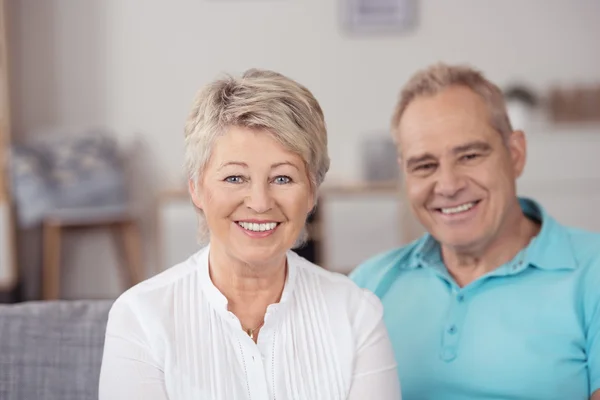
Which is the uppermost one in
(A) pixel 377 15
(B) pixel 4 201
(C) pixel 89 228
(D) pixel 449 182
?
(A) pixel 377 15

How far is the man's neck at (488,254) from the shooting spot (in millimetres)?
1952

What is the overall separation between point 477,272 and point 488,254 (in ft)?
0.17

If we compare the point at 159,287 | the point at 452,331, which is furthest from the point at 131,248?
the point at 159,287

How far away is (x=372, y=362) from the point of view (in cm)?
147

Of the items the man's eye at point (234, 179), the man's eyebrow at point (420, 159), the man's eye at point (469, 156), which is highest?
the man's eye at point (234, 179)

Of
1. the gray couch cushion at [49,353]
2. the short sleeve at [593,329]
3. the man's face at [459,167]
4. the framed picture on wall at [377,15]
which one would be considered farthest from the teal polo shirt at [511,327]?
the framed picture on wall at [377,15]

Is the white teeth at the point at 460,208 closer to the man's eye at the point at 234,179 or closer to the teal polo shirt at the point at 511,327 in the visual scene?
the teal polo shirt at the point at 511,327

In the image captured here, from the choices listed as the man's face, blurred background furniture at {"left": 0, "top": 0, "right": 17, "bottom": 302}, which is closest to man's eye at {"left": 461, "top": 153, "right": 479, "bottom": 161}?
the man's face

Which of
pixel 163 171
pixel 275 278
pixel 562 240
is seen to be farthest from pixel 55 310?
pixel 163 171

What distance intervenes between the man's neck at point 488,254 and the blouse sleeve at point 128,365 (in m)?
0.86

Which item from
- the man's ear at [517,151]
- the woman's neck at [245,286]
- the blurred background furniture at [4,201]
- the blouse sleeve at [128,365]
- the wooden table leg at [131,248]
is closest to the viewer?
the blouse sleeve at [128,365]

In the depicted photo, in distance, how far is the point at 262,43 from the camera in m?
5.55

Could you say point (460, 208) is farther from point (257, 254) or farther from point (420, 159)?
point (257, 254)

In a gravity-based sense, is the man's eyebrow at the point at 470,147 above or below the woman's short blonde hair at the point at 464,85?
below
